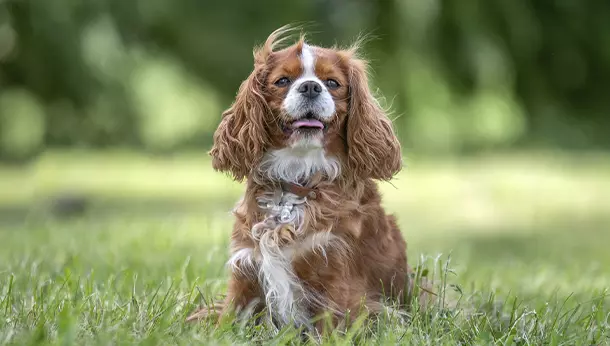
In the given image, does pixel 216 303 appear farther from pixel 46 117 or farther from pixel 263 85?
pixel 46 117

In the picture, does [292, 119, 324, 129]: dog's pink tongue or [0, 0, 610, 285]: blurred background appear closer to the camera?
[292, 119, 324, 129]: dog's pink tongue

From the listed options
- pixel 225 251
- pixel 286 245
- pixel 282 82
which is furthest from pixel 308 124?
pixel 225 251

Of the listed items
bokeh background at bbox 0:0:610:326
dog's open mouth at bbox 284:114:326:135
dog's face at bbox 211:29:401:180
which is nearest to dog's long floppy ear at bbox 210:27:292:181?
dog's face at bbox 211:29:401:180

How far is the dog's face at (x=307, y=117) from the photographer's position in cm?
355

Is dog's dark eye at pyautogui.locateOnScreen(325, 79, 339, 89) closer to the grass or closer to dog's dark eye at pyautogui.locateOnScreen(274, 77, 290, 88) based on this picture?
dog's dark eye at pyautogui.locateOnScreen(274, 77, 290, 88)

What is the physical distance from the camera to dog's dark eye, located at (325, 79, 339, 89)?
12.0ft

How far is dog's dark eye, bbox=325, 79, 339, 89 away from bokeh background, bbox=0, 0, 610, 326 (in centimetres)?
464

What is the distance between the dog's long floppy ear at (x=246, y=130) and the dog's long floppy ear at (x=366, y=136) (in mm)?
345

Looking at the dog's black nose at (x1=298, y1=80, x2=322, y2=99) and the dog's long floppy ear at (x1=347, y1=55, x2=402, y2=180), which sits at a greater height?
the dog's black nose at (x1=298, y1=80, x2=322, y2=99)

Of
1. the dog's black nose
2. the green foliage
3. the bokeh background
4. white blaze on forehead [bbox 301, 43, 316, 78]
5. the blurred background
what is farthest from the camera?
the green foliage

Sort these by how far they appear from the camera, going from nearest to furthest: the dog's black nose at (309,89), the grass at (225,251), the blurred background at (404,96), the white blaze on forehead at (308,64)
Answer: the grass at (225,251) → the dog's black nose at (309,89) → the white blaze on forehead at (308,64) → the blurred background at (404,96)

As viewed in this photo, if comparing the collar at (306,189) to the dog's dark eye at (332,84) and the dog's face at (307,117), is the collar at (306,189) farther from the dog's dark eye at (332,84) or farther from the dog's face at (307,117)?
the dog's dark eye at (332,84)

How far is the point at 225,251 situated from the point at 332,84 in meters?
1.87

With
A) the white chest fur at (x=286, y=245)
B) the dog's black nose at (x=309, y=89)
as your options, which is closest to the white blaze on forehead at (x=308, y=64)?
the dog's black nose at (x=309, y=89)
